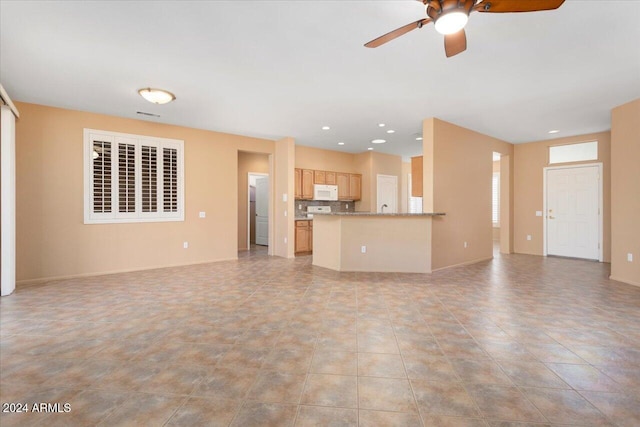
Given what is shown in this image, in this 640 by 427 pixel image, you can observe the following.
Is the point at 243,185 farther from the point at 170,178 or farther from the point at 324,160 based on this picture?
the point at 170,178

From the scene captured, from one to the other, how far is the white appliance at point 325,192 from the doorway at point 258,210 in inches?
63.2

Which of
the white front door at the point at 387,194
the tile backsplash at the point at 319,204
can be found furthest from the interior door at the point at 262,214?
the white front door at the point at 387,194

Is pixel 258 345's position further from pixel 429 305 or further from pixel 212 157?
pixel 212 157

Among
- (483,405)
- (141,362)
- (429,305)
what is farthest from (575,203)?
(141,362)

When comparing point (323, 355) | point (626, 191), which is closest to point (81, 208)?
point (323, 355)

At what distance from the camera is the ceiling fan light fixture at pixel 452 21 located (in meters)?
2.04

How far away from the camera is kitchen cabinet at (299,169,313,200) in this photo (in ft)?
24.5

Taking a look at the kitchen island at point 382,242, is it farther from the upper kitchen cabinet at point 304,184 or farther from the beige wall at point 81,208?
the beige wall at point 81,208

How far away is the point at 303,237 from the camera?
7.32 m

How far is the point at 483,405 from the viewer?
1705mm

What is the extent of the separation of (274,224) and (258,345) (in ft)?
16.0

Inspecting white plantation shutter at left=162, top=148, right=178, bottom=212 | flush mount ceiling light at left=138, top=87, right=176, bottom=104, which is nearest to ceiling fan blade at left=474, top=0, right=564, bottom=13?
flush mount ceiling light at left=138, top=87, right=176, bottom=104

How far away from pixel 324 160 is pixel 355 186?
117cm

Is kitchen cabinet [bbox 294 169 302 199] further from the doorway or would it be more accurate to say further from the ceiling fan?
the ceiling fan
